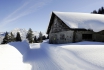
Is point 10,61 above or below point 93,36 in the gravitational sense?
below

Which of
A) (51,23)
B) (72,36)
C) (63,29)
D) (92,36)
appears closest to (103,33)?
(92,36)

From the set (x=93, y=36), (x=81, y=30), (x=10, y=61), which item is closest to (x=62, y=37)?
(x=81, y=30)

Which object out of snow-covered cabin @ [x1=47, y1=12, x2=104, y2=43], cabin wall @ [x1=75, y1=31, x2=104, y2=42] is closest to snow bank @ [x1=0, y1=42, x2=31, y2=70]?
snow-covered cabin @ [x1=47, y1=12, x2=104, y2=43]

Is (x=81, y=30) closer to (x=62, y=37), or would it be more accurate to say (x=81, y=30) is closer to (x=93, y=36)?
(x=93, y=36)

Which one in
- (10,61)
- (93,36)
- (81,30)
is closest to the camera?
(10,61)

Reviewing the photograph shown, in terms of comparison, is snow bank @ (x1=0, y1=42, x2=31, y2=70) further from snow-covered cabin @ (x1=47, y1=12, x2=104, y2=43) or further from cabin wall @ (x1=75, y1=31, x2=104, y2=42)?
cabin wall @ (x1=75, y1=31, x2=104, y2=42)

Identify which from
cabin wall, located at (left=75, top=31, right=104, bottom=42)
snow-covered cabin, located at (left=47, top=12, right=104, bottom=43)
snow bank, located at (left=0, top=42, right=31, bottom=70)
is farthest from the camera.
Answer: cabin wall, located at (left=75, top=31, right=104, bottom=42)

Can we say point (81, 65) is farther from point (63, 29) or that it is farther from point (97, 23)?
point (63, 29)

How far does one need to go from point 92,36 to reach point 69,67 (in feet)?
38.8

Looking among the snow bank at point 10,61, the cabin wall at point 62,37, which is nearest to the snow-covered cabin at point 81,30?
the cabin wall at point 62,37

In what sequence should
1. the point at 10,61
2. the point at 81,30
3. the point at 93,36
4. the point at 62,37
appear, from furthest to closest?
the point at 62,37
the point at 93,36
the point at 81,30
the point at 10,61

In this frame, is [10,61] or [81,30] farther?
[81,30]

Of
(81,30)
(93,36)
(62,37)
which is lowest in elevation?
(62,37)

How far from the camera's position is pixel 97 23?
57.0 feet
